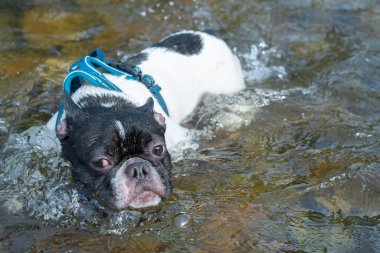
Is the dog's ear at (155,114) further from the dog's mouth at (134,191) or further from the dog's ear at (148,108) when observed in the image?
the dog's mouth at (134,191)

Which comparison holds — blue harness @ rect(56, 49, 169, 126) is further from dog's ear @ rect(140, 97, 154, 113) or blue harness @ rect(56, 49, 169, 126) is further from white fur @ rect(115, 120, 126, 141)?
white fur @ rect(115, 120, 126, 141)

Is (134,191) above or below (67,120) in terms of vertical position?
below

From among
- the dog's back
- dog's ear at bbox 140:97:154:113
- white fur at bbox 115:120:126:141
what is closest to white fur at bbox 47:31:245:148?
the dog's back

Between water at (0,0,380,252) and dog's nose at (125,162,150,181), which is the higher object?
dog's nose at (125,162,150,181)

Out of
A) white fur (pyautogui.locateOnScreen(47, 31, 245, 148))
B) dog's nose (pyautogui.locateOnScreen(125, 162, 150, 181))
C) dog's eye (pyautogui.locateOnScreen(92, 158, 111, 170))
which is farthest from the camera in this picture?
white fur (pyautogui.locateOnScreen(47, 31, 245, 148))

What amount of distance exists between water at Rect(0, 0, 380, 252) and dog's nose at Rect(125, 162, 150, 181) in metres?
0.48

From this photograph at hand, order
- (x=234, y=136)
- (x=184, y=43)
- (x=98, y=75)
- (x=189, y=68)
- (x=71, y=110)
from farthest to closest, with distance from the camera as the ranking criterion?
(x=184, y=43)
(x=189, y=68)
(x=234, y=136)
(x=98, y=75)
(x=71, y=110)

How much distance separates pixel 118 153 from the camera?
5.51 m

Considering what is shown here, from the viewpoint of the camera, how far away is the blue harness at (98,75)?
654 cm

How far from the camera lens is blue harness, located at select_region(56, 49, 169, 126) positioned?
21.4 ft

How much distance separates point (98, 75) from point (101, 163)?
4.63 ft

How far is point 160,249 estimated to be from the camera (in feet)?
17.4

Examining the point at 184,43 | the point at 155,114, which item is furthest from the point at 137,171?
the point at 184,43

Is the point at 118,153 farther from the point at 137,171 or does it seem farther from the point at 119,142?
the point at 137,171
